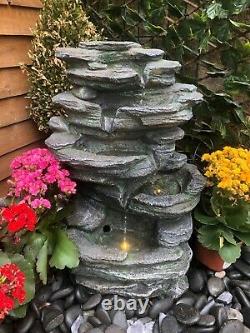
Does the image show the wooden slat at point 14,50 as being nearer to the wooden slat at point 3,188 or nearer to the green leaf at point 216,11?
the wooden slat at point 3,188

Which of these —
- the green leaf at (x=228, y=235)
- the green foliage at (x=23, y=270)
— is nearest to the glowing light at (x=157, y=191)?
the green leaf at (x=228, y=235)

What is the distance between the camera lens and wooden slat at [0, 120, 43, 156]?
2785mm

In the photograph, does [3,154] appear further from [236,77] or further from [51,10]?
[236,77]

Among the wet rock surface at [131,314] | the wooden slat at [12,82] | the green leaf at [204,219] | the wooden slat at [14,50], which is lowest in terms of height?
the wet rock surface at [131,314]

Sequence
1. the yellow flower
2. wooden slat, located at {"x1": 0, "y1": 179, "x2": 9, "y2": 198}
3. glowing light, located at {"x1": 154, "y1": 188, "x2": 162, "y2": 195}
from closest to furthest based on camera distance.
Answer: the yellow flower < glowing light, located at {"x1": 154, "y1": 188, "x2": 162, "y2": 195} < wooden slat, located at {"x1": 0, "y1": 179, "x2": 9, "y2": 198}

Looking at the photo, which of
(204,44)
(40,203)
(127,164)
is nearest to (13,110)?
(40,203)

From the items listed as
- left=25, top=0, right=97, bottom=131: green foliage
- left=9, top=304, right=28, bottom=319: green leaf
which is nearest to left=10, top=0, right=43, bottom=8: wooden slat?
left=25, top=0, right=97, bottom=131: green foliage

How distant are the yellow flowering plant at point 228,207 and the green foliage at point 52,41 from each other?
1.20m

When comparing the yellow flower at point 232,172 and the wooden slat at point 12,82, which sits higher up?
the wooden slat at point 12,82

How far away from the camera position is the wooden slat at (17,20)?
2.61 metres

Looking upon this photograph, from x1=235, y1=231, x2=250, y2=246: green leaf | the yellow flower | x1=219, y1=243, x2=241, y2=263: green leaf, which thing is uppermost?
the yellow flower

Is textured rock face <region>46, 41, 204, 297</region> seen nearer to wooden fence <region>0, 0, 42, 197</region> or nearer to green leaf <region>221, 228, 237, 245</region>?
green leaf <region>221, 228, 237, 245</region>

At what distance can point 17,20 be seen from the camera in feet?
9.01

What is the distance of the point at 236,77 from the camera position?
2795mm
